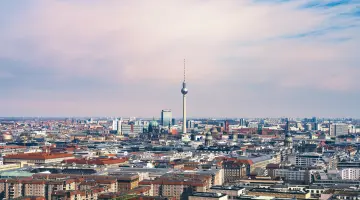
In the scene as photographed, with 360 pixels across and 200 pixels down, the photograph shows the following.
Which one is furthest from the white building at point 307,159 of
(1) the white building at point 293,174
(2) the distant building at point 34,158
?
(2) the distant building at point 34,158

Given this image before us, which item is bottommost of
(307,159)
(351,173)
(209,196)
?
(351,173)

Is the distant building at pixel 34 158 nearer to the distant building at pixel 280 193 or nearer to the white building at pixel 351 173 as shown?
the white building at pixel 351 173

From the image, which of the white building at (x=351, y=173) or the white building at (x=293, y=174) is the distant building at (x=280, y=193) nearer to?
the white building at (x=293, y=174)

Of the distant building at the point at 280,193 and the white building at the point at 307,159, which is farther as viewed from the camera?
the white building at the point at 307,159

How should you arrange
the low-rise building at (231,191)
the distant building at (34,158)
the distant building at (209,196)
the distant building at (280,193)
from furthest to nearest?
the distant building at (34,158)
the low-rise building at (231,191)
the distant building at (280,193)
the distant building at (209,196)

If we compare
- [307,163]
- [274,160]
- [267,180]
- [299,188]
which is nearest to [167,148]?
[274,160]

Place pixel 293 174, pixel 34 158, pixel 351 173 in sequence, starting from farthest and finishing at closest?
pixel 34 158, pixel 351 173, pixel 293 174

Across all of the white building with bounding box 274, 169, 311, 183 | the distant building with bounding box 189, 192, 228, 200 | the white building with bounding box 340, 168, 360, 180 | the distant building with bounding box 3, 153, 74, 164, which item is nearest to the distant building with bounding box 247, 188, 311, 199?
the distant building with bounding box 189, 192, 228, 200

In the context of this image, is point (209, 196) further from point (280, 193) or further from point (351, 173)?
point (351, 173)

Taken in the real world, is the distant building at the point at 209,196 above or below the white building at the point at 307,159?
below

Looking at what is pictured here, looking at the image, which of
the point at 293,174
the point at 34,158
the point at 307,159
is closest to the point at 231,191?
the point at 293,174

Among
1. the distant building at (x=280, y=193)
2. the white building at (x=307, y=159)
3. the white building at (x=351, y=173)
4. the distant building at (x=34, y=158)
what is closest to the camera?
the distant building at (x=280, y=193)
